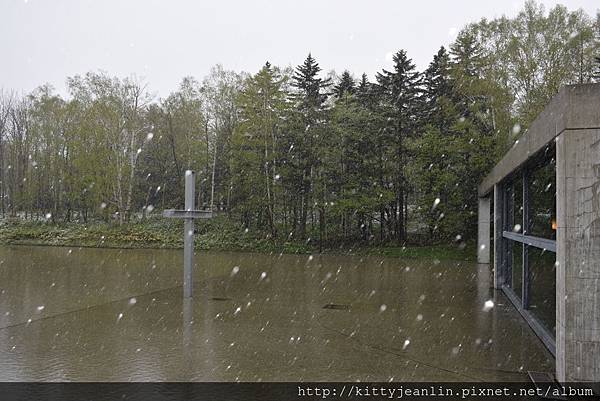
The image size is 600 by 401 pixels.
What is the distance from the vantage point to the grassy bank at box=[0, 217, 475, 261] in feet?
72.0

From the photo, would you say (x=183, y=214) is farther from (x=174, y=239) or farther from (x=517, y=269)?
(x=174, y=239)

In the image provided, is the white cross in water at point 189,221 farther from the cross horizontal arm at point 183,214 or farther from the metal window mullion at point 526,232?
the metal window mullion at point 526,232

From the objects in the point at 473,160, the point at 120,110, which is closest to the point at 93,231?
the point at 120,110

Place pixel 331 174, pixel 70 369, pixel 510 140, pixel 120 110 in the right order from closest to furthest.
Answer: pixel 70 369, pixel 510 140, pixel 331 174, pixel 120 110

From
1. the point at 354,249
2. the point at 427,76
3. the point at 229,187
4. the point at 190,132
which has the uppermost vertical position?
the point at 427,76

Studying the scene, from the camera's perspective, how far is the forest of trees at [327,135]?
20.7 metres

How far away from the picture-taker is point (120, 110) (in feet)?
97.6

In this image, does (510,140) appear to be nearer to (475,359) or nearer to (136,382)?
(475,359)

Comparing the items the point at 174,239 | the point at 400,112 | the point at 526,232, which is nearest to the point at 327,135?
the point at 400,112

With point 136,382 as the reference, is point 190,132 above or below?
above

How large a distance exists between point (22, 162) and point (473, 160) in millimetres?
32369

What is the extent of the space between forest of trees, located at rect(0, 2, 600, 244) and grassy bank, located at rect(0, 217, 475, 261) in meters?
1.03

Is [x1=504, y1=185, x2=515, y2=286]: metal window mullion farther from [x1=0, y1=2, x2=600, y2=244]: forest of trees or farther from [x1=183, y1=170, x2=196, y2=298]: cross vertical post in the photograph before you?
[x1=0, y1=2, x2=600, y2=244]: forest of trees

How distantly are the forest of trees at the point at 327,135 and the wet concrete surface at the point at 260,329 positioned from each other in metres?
8.82
